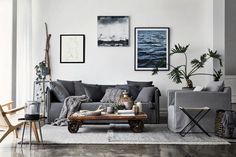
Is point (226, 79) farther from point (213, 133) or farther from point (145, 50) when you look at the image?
point (213, 133)

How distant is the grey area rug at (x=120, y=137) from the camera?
15.1 ft

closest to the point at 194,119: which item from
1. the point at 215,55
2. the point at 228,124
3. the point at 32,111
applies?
the point at 228,124

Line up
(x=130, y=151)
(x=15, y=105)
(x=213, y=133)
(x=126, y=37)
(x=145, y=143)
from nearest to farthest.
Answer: (x=130, y=151) < (x=145, y=143) < (x=213, y=133) < (x=15, y=105) < (x=126, y=37)

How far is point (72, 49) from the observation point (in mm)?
7875

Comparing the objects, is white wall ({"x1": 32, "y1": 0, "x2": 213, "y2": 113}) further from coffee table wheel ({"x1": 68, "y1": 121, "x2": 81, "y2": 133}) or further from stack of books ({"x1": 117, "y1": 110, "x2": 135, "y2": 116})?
coffee table wheel ({"x1": 68, "y1": 121, "x2": 81, "y2": 133})

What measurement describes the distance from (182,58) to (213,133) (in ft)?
9.74

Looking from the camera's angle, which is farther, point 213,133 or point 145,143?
point 213,133

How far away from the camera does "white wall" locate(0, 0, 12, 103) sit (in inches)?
252

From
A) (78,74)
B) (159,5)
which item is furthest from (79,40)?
(159,5)

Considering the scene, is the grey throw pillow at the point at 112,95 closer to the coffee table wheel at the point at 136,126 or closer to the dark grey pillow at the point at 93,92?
the dark grey pillow at the point at 93,92

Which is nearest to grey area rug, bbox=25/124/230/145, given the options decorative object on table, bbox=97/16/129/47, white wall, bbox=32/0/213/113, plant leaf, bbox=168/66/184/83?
plant leaf, bbox=168/66/184/83

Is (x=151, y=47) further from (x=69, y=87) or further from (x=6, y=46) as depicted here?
(x=6, y=46)

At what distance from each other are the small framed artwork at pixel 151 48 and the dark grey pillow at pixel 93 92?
127cm

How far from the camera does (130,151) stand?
4.03m
